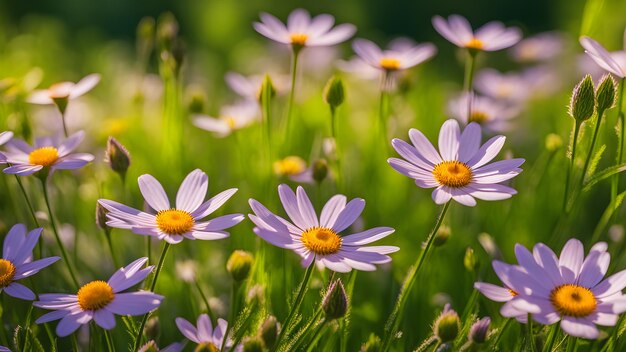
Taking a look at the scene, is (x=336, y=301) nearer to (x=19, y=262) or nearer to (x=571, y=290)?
(x=571, y=290)

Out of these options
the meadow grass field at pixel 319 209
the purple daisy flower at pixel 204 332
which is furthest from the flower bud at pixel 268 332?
the purple daisy flower at pixel 204 332

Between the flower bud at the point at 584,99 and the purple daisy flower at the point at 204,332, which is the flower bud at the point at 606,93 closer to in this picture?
the flower bud at the point at 584,99

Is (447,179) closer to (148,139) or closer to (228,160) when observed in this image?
(228,160)

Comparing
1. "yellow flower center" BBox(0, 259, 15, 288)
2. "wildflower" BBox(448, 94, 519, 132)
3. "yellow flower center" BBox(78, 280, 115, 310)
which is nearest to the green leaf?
"wildflower" BBox(448, 94, 519, 132)

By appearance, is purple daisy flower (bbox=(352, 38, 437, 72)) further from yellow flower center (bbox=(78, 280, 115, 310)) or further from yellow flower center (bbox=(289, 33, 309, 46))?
yellow flower center (bbox=(78, 280, 115, 310))

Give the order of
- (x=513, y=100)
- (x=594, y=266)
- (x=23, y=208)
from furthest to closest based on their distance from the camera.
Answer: (x=513, y=100), (x=23, y=208), (x=594, y=266)

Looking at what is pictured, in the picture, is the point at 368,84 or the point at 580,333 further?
the point at 368,84

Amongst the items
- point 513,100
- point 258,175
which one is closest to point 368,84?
point 513,100
